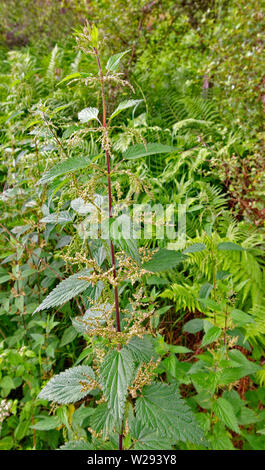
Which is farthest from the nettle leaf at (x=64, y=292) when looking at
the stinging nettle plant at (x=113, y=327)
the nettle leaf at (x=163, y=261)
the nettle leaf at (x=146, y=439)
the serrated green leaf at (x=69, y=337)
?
the serrated green leaf at (x=69, y=337)

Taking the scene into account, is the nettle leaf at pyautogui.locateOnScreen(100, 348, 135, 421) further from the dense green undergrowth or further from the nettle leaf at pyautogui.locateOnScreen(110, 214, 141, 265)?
the nettle leaf at pyautogui.locateOnScreen(110, 214, 141, 265)

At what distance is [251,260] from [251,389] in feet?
2.09

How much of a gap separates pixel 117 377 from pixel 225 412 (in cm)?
54

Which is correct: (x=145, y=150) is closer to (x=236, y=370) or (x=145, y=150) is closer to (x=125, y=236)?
(x=125, y=236)

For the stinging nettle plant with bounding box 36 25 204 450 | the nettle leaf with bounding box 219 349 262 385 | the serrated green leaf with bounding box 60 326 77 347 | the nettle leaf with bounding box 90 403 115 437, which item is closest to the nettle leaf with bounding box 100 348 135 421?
the stinging nettle plant with bounding box 36 25 204 450

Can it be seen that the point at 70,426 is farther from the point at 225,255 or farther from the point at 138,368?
the point at 225,255

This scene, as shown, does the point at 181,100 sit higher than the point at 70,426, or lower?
higher

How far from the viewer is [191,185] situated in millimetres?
2436

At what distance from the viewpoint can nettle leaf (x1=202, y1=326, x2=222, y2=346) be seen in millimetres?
1099

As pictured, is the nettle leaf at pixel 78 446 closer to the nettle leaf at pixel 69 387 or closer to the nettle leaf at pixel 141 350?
the nettle leaf at pixel 69 387

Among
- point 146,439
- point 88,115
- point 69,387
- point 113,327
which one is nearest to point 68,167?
point 88,115

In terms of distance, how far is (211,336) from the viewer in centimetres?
111

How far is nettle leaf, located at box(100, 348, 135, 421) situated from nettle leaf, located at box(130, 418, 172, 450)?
0.30 meters
